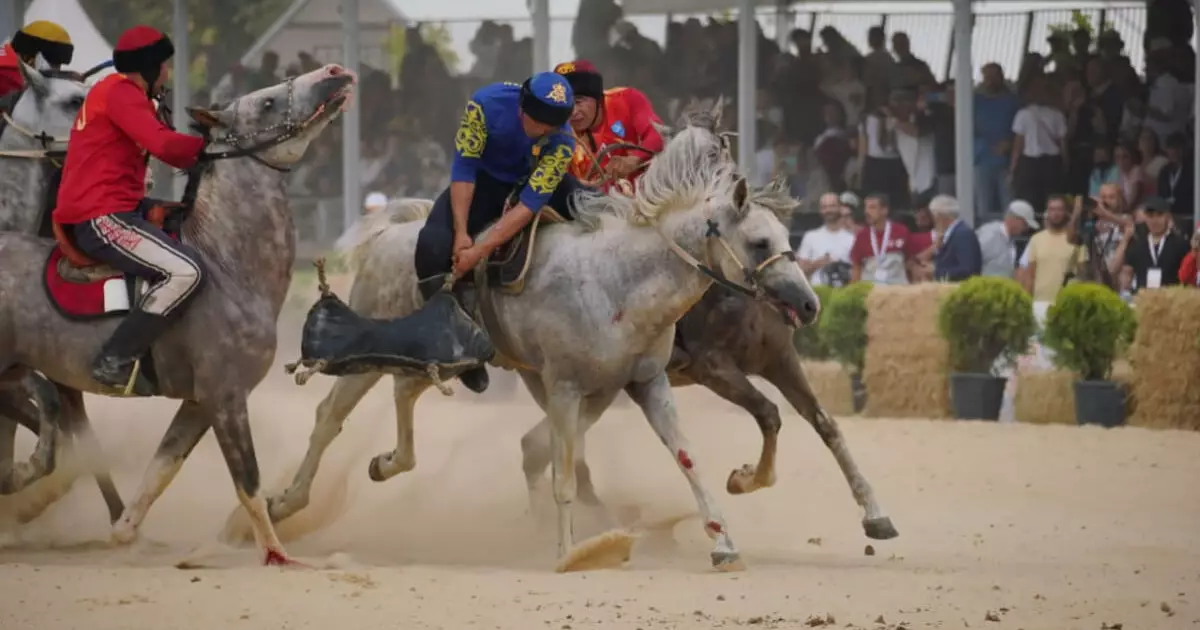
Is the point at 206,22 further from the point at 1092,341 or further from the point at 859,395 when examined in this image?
the point at 1092,341

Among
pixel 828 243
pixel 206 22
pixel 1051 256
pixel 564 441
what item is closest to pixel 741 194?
pixel 564 441

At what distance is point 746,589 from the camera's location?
25.4 ft

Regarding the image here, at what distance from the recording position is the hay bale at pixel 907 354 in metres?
14.5

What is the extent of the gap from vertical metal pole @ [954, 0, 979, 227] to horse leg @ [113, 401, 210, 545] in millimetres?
8905

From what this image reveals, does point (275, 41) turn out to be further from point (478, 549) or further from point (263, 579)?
point (263, 579)

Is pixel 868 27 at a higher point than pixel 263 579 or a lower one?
higher

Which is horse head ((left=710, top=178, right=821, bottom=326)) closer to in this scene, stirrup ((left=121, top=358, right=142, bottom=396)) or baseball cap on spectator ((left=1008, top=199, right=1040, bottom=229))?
stirrup ((left=121, top=358, right=142, bottom=396))

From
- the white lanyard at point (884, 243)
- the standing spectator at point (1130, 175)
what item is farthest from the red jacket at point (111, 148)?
the standing spectator at point (1130, 175)

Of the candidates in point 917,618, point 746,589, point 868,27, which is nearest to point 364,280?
point 746,589

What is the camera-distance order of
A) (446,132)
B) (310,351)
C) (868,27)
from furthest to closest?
(446,132) → (868,27) → (310,351)

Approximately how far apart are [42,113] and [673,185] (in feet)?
9.92

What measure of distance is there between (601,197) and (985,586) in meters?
2.46

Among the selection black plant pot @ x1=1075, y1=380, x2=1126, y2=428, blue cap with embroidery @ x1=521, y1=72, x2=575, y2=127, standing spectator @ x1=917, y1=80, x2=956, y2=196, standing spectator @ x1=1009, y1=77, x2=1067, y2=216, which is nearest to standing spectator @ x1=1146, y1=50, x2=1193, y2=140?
standing spectator @ x1=1009, y1=77, x2=1067, y2=216

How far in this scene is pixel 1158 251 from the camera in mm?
14852
